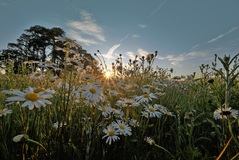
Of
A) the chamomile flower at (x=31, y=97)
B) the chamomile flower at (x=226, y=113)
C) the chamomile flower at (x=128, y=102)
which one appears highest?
the chamomile flower at (x=31, y=97)

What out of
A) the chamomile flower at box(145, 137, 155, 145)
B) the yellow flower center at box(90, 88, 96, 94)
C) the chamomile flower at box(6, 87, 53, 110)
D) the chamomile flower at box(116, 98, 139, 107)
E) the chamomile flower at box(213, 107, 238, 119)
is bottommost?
the chamomile flower at box(145, 137, 155, 145)

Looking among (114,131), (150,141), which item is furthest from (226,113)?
(114,131)

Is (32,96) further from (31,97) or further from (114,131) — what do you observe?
(114,131)

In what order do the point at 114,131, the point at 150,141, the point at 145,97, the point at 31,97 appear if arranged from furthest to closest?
the point at 145,97 < the point at 114,131 < the point at 150,141 < the point at 31,97

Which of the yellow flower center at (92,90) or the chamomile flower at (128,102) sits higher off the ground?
the yellow flower center at (92,90)

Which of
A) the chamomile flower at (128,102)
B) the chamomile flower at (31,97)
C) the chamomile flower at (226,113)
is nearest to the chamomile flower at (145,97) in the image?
the chamomile flower at (128,102)

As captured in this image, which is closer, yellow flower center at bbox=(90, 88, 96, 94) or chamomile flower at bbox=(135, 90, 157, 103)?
yellow flower center at bbox=(90, 88, 96, 94)

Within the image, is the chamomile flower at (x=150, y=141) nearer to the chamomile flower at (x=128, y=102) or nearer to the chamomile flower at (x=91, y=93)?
the chamomile flower at (x=128, y=102)

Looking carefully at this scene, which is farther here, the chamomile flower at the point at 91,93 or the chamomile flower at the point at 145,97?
the chamomile flower at the point at 145,97

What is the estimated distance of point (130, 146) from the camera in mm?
1556

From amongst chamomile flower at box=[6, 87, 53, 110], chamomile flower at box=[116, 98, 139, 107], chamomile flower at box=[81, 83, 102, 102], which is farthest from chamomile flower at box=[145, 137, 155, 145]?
chamomile flower at box=[6, 87, 53, 110]

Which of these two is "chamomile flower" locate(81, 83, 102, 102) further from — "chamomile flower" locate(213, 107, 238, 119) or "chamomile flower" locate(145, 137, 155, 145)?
"chamomile flower" locate(213, 107, 238, 119)

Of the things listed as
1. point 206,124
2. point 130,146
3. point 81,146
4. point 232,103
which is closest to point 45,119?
point 81,146

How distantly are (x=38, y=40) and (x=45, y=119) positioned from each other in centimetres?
3881
